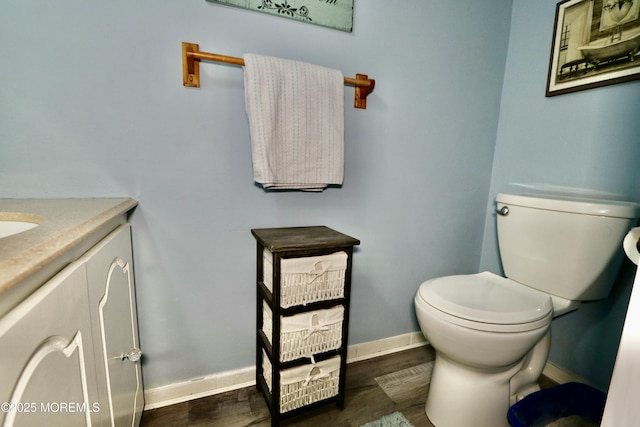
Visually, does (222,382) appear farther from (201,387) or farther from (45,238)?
(45,238)

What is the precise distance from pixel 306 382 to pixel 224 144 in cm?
88

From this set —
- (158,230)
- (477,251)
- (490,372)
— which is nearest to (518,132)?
(477,251)

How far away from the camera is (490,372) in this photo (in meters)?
0.98

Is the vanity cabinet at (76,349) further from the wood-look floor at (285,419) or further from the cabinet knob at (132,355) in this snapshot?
the wood-look floor at (285,419)

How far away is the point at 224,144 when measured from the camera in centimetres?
103

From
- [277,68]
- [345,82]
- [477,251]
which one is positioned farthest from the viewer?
[477,251]

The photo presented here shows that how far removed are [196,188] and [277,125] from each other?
359 millimetres

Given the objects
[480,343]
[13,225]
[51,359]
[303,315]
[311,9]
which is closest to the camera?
[51,359]

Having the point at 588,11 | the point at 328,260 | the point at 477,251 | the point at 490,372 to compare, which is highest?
the point at 588,11

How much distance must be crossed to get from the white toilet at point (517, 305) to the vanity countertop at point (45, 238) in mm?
947

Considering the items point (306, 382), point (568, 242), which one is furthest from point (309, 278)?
point (568, 242)

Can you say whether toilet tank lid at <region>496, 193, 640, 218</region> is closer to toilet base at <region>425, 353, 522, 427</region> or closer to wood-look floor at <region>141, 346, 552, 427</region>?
toilet base at <region>425, 353, 522, 427</region>

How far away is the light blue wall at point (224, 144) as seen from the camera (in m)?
0.85

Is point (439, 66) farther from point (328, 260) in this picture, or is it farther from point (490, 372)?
point (490, 372)
